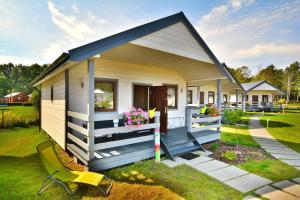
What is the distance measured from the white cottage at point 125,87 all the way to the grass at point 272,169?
1895 mm

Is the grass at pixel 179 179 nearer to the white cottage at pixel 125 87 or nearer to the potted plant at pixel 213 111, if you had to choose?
the white cottage at pixel 125 87

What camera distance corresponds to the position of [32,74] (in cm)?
5419

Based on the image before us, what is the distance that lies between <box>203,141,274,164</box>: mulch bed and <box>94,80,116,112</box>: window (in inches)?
165

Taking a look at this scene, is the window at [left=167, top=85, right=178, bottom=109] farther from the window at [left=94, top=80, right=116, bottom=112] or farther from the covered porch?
the window at [left=94, top=80, right=116, bottom=112]

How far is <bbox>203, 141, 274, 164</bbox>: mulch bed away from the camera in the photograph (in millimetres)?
5635

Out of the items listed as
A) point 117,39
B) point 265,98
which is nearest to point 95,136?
point 117,39

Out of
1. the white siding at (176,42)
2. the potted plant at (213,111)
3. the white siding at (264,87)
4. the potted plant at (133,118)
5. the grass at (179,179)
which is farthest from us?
the white siding at (264,87)

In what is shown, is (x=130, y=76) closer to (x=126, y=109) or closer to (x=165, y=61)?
(x=126, y=109)

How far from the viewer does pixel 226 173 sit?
176 inches

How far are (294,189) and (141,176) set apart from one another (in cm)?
341

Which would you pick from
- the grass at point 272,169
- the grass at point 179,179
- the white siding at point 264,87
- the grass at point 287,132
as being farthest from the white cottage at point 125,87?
the white siding at point 264,87

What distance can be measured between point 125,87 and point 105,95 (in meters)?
0.87

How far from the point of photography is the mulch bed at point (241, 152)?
5.64m

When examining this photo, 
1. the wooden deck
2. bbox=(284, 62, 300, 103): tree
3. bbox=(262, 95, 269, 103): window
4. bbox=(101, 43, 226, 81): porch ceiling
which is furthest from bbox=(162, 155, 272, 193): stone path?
→ bbox=(284, 62, 300, 103): tree
